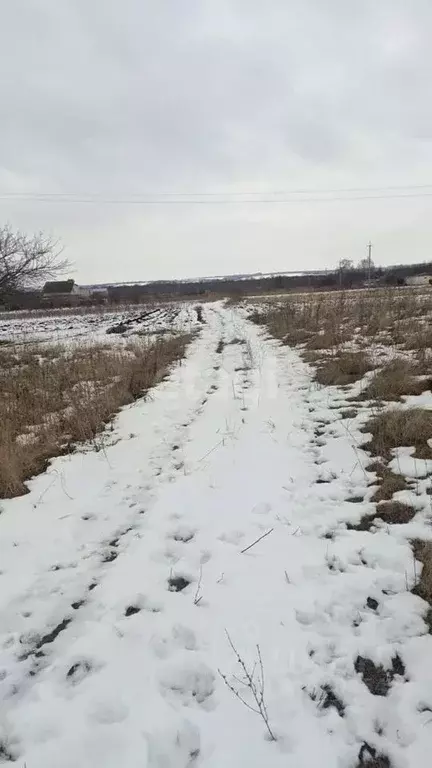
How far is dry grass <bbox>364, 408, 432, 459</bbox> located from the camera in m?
4.80

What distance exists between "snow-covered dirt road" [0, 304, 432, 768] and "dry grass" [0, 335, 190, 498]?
497 mm

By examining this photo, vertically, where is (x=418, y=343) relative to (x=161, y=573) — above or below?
above

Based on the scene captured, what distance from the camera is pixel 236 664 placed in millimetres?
2371

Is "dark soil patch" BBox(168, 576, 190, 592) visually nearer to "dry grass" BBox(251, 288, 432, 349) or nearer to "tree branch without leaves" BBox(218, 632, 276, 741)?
"tree branch without leaves" BBox(218, 632, 276, 741)

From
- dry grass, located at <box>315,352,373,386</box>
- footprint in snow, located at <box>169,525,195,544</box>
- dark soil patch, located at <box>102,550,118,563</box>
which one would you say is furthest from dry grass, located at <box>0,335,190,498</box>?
dry grass, located at <box>315,352,373,386</box>

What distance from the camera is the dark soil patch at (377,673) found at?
85.7 inches

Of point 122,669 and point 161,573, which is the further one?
point 161,573

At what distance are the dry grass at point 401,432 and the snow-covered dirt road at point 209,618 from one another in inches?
10.8

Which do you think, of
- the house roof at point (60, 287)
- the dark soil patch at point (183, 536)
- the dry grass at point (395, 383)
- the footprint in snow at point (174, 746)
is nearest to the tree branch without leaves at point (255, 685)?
the footprint in snow at point (174, 746)

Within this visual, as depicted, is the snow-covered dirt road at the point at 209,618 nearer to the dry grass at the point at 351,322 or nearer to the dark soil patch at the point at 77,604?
the dark soil patch at the point at 77,604

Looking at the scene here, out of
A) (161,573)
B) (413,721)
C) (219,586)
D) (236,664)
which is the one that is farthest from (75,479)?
(413,721)

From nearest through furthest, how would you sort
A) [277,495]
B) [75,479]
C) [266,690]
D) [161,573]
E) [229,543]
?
1. [266,690]
2. [161,573]
3. [229,543]
4. [277,495]
5. [75,479]

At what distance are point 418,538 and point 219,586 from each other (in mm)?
1508

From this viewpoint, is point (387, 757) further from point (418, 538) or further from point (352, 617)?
point (418, 538)
